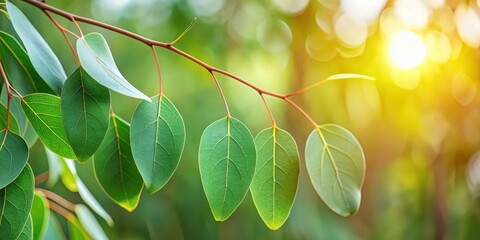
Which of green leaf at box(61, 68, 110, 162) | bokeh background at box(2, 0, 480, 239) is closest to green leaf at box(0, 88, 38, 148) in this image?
green leaf at box(61, 68, 110, 162)

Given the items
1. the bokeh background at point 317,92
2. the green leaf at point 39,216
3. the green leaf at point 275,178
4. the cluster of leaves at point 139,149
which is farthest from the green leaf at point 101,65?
the bokeh background at point 317,92

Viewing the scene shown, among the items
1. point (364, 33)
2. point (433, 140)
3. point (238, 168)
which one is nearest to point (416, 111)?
point (433, 140)

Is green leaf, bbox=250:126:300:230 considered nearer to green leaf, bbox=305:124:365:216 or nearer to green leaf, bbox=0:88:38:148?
green leaf, bbox=305:124:365:216

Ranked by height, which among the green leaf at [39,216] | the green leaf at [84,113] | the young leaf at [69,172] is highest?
the young leaf at [69,172]

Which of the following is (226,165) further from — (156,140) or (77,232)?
(77,232)

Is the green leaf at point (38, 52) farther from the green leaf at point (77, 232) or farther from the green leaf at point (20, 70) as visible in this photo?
the green leaf at point (77, 232)

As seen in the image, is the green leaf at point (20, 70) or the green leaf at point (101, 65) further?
the green leaf at point (20, 70)

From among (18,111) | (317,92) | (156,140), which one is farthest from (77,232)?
(317,92)

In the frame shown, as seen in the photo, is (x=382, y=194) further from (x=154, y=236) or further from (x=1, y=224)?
(x=1, y=224)
